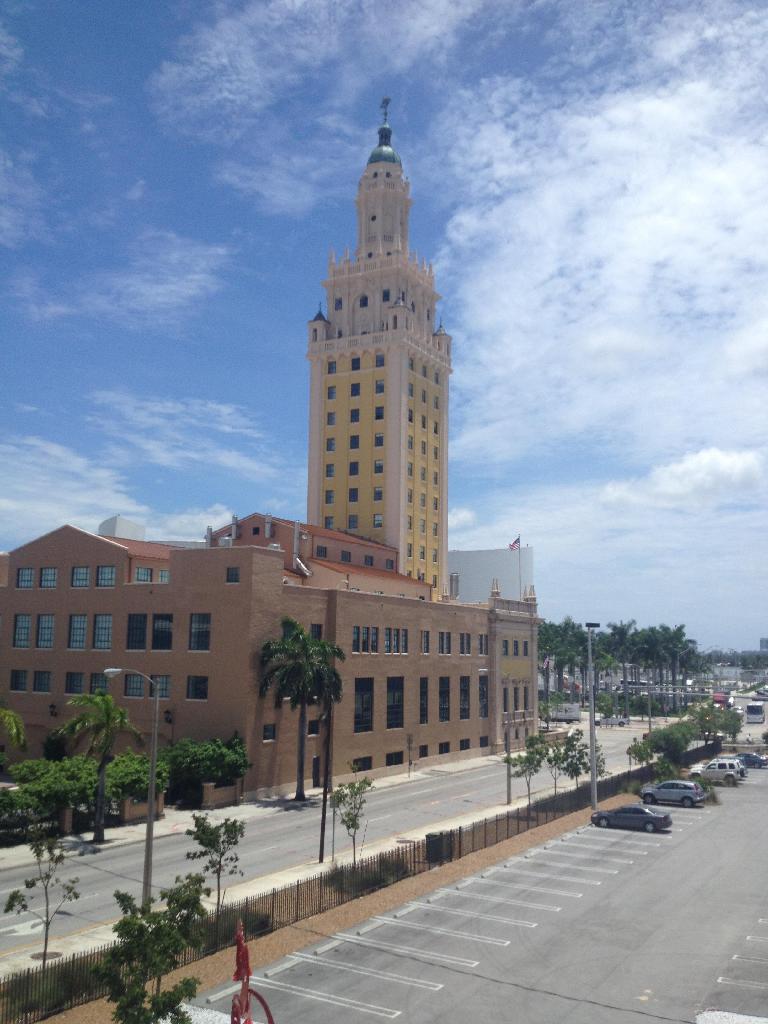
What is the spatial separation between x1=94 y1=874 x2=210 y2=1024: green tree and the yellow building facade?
73.1 meters

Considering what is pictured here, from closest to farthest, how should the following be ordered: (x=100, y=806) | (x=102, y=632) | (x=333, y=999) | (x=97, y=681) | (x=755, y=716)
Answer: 1. (x=333, y=999)
2. (x=100, y=806)
3. (x=97, y=681)
4. (x=102, y=632)
5. (x=755, y=716)

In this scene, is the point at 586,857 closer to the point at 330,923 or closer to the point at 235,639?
the point at 330,923

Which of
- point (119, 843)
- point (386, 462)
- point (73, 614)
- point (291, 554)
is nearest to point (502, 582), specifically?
point (386, 462)

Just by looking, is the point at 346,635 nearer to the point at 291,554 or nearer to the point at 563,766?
the point at 291,554

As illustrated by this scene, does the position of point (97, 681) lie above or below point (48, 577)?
below

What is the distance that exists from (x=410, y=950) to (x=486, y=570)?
150142 mm

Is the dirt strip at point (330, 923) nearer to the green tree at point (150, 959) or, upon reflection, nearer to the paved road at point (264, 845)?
the green tree at point (150, 959)

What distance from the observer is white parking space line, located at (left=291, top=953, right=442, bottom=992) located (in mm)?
24328

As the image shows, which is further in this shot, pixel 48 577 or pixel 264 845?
pixel 48 577

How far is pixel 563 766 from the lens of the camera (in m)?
59.2

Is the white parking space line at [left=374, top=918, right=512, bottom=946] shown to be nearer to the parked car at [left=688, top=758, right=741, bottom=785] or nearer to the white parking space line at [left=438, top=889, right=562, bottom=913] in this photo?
the white parking space line at [left=438, top=889, right=562, bottom=913]

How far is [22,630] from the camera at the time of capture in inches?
2598

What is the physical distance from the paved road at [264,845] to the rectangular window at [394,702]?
5028 mm

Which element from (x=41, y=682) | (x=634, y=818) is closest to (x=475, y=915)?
(x=634, y=818)
